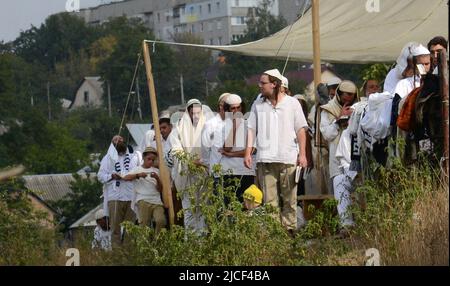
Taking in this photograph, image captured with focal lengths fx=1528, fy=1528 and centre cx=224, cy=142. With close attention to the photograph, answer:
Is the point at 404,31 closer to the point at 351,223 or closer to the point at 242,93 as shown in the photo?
the point at 351,223

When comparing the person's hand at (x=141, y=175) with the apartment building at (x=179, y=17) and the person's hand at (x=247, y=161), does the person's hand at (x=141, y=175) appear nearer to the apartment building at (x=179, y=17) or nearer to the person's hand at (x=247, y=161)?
the person's hand at (x=247, y=161)

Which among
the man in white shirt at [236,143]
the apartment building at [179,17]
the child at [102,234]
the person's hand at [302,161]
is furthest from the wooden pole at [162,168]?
the apartment building at [179,17]

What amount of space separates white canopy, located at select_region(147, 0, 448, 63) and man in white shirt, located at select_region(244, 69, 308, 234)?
4875 millimetres

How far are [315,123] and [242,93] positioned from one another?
2542cm

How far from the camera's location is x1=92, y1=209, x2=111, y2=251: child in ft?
45.3

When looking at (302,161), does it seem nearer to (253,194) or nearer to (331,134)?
(253,194)

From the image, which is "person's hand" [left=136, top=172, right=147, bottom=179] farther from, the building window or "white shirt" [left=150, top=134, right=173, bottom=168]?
the building window

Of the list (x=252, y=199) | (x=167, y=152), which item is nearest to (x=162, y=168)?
(x=167, y=152)

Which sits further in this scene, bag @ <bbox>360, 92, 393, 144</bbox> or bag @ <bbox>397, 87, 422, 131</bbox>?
bag @ <bbox>360, 92, 393, 144</bbox>

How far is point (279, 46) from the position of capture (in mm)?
18344

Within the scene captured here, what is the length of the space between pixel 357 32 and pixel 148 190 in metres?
4.57

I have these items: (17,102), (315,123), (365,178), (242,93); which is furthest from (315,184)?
(17,102)

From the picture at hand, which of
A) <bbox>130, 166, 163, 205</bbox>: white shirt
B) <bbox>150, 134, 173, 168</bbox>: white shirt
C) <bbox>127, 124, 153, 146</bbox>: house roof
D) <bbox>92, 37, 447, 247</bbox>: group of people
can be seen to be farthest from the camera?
<bbox>127, 124, 153, 146</bbox>: house roof

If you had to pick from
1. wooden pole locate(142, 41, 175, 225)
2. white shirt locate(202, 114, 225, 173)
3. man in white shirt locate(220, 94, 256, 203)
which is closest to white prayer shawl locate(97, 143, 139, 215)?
wooden pole locate(142, 41, 175, 225)
